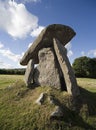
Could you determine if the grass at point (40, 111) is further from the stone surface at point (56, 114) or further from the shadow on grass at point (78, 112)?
the stone surface at point (56, 114)

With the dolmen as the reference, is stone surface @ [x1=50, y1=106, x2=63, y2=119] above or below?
below

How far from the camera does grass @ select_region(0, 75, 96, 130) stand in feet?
37.2

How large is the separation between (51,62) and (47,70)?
629 millimetres

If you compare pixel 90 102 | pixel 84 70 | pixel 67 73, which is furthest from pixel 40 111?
pixel 84 70

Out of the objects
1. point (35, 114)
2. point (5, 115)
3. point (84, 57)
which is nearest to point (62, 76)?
point (35, 114)

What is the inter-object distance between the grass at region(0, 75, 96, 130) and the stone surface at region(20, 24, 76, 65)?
98.0 inches

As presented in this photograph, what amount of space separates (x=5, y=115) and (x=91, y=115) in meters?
4.93

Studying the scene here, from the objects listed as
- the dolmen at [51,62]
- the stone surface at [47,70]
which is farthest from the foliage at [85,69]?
the stone surface at [47,70]

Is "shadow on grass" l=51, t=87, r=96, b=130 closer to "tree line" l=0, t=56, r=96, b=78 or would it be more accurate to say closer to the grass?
the grass

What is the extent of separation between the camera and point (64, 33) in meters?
15.5

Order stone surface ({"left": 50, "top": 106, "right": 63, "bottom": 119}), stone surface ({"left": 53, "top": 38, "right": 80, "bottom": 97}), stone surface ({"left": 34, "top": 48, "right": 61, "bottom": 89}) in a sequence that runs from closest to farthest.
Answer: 1. stone surface ({"left": 50, "top": 106, "right": 63, "bottom": 119})
2. stone surface ({"left": 53, "top": 38, "right": 80, "bottom": 97})
3. stone surface ({"left": 34, "top": 48, "right": 61, "bottom": 89})

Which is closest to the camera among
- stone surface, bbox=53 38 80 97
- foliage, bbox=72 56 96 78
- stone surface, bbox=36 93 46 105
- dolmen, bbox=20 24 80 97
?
stone surface, bbox=36 93 46 105

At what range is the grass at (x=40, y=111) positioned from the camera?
1135 cm

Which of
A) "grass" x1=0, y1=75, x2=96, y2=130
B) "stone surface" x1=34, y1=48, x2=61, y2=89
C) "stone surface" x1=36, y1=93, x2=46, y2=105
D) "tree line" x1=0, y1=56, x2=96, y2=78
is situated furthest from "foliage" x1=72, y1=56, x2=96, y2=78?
"stone surface" x1=36, y1=93, x2=46, y2=105
